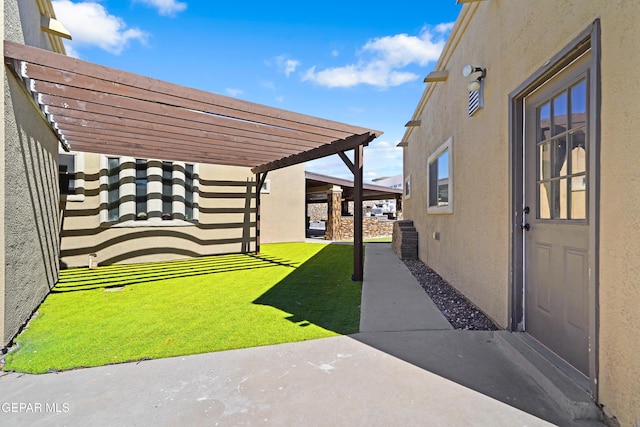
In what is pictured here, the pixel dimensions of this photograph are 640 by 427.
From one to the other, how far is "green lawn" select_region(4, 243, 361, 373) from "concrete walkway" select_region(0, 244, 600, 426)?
0.32 meters

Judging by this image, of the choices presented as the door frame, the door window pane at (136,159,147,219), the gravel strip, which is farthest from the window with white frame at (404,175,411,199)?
the door window pane at (136,159,147,219)

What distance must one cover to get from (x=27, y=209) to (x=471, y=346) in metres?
5.80

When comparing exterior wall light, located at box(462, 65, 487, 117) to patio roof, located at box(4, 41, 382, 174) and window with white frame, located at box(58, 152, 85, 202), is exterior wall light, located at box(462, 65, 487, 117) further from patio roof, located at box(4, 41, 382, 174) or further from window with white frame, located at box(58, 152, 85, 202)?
window with white frame, located at box(58, 152, 85, 202)

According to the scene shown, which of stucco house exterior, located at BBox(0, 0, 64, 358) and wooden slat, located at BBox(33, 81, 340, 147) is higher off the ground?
wooden slat, located at BBox(33, 81, 340, 147)

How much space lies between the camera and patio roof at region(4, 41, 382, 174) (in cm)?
383

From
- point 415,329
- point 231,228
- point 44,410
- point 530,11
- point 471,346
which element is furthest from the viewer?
point 231,228

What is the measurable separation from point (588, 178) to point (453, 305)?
9.95ft

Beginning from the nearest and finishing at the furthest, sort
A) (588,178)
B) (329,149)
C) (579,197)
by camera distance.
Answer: (588,178)
(579,197)
(329,149)

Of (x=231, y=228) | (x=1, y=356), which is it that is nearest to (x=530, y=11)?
(x=1, y=356)

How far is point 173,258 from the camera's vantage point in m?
9.52

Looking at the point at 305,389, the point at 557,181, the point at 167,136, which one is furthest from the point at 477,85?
the point at 167,136

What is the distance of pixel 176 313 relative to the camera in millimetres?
4332

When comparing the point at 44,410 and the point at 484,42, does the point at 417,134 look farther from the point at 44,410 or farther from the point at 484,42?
the point at 44,410

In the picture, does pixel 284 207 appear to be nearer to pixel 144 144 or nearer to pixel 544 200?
pixel 144 144
